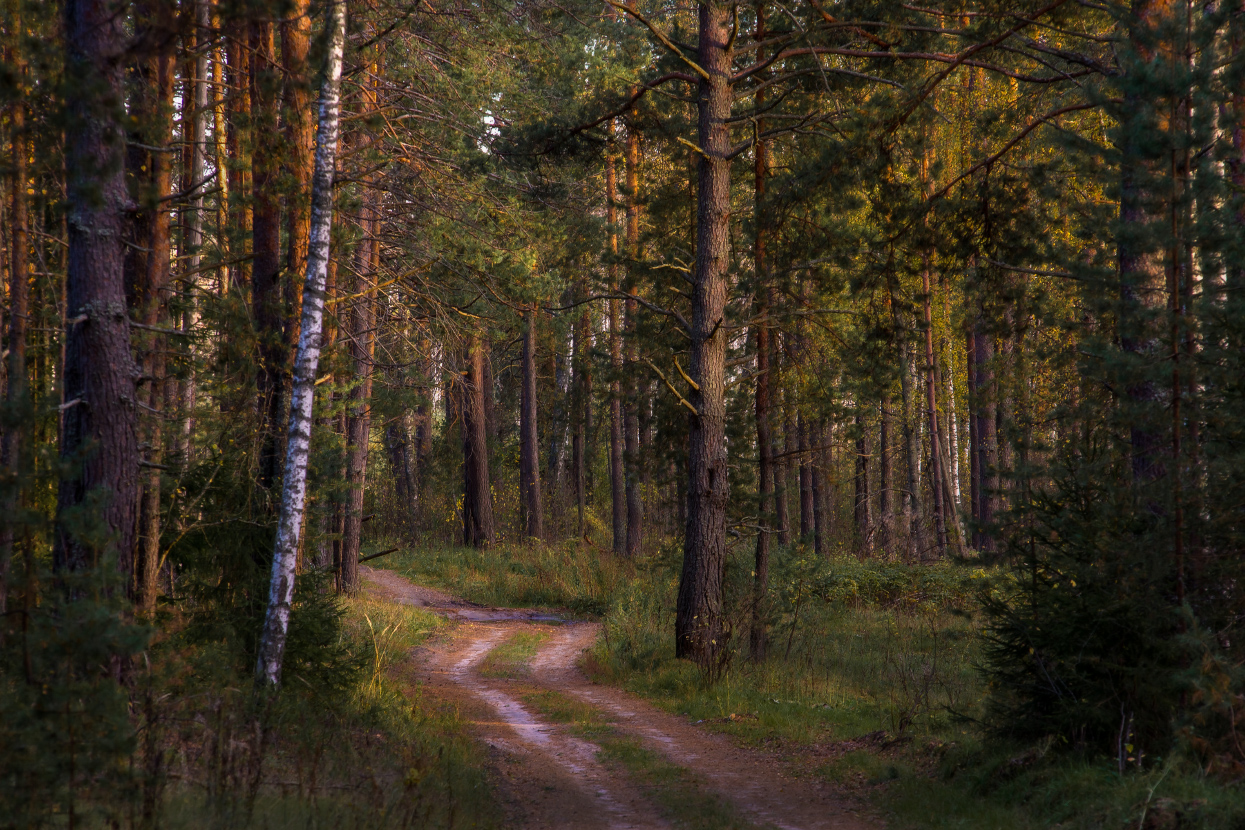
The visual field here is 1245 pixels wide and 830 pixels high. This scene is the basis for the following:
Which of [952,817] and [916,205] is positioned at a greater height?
[916,205]

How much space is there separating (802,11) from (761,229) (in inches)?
118

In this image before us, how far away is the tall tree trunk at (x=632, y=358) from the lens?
1574cm

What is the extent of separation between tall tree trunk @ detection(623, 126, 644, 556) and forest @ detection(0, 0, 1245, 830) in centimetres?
33

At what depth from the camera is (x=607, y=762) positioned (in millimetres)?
8602

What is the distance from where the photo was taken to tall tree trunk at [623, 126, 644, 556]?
15.7 m

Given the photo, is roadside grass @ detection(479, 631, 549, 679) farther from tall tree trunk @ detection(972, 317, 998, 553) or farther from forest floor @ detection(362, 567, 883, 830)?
tall tree trunk @ detection(972, 317, 998, 553)

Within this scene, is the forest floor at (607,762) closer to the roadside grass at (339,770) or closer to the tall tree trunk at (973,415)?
the roadside grass at (339,770)

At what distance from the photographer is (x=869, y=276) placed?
1139 centimetres

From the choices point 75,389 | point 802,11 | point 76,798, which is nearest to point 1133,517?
point 76,798

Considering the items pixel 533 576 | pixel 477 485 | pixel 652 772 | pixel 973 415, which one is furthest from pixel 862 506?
pixel 652 772

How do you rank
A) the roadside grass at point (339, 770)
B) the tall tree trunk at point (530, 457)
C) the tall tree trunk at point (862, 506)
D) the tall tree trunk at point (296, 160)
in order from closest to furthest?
the roadside grass at point (339, 770) → the tall tree trunk at point (296, 160) → the tall tree trunk at point (862, 506) → the tall tree trunk at point (530, 457)

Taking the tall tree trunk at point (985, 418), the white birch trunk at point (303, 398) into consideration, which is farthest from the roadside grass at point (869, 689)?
the white birch trunk at point (303, 398)

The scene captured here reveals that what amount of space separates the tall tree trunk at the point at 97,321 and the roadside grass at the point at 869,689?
6261 millimetres

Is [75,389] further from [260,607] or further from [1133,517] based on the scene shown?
[1133,517]
